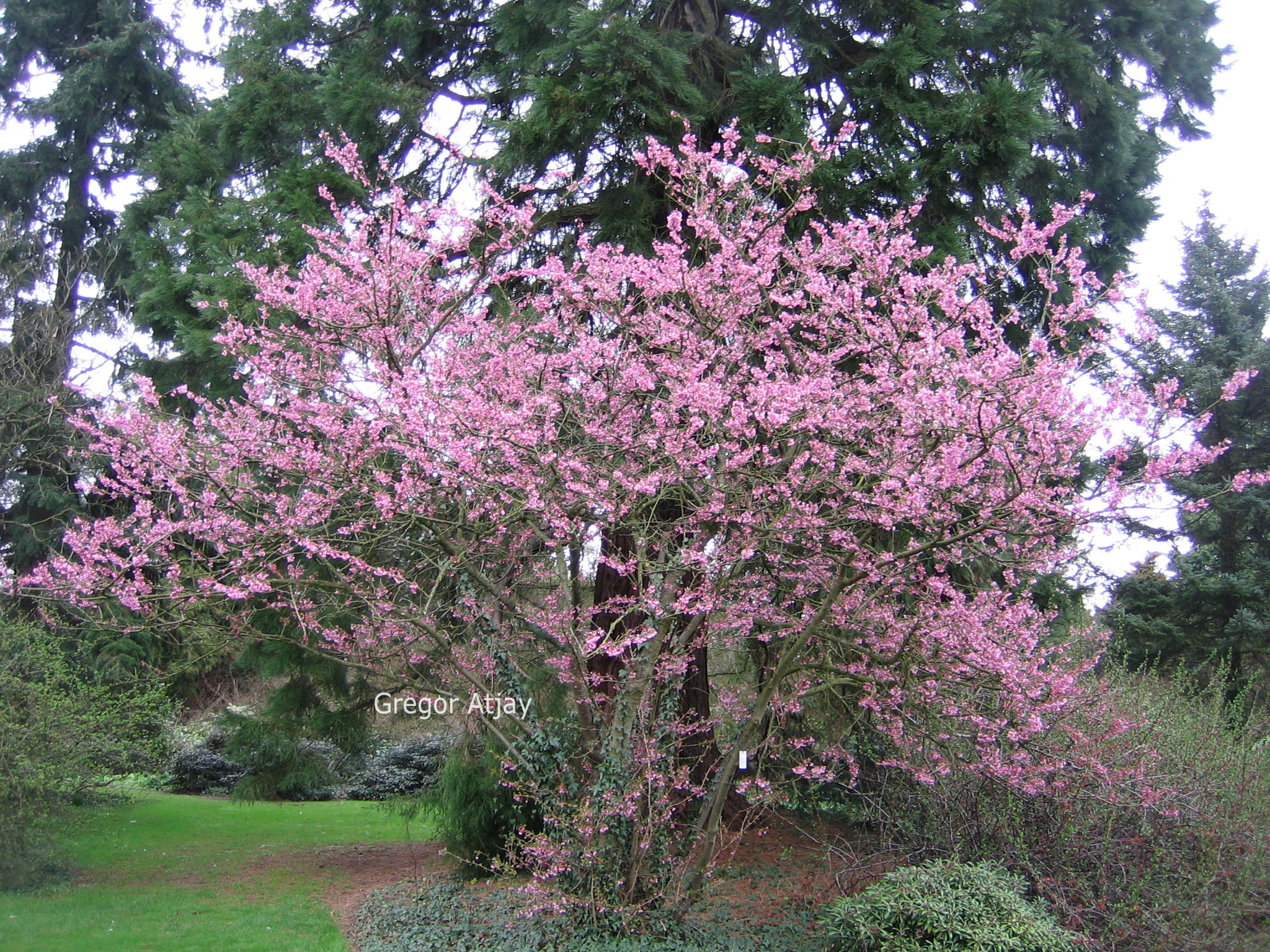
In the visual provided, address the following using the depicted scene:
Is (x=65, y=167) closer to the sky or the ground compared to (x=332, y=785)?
closer to the sky

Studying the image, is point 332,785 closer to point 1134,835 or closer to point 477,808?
point 477,808

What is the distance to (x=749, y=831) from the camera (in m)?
8.22

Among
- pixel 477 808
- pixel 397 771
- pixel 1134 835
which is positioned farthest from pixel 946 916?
pixel 397 771

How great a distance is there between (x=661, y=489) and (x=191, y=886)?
19.6ft

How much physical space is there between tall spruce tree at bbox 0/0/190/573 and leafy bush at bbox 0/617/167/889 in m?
4.80

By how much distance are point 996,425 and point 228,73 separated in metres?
8.26

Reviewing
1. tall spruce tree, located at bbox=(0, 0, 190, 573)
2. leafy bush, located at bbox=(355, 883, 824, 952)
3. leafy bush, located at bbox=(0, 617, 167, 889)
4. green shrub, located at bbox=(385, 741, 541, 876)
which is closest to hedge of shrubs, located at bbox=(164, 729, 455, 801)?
tall spruce tree, located at bbox=(0, 0, 190, 573)

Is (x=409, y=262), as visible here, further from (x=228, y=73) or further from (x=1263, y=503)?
(x=1263, y=503)

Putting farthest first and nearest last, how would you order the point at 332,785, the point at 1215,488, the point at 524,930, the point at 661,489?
the point at 332,785 → the point at 1215,488 → the point at 524,930 → the point at 661,489

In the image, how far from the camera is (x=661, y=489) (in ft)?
16.0

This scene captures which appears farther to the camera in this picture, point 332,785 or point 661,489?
point 332,785

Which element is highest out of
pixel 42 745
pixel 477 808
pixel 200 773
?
pixel 42 745

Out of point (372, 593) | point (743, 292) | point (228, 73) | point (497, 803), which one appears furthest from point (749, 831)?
point (228, 73)

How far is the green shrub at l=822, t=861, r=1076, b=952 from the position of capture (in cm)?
429
